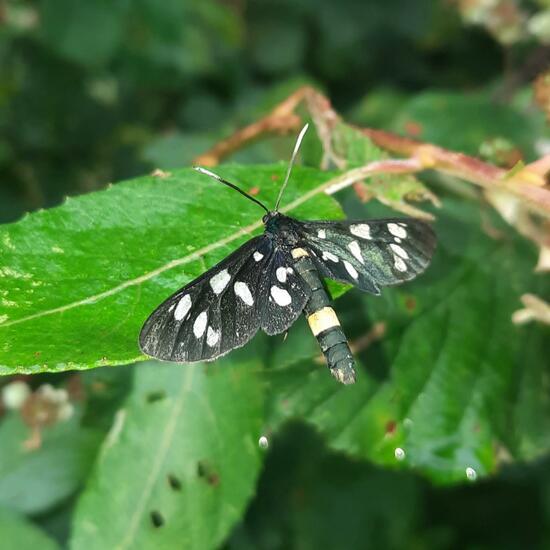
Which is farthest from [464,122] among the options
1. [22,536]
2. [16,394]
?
[22,536]

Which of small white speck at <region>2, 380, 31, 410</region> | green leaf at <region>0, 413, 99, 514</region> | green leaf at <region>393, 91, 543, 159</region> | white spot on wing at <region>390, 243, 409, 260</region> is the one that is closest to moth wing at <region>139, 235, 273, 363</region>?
white spot on wing at <region>390, 243, 409, 260</region>

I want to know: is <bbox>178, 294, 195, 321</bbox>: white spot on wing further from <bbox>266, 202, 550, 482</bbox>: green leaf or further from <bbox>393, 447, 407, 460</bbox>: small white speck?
<bbox>393, 447, 407, 460</bbox>: small white speck

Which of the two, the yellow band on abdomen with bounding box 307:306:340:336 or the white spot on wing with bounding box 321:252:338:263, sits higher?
the white spot on wing with bounding box 321:252:338:263

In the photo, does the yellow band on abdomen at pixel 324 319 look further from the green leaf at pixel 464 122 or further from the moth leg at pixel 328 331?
the green leaf at pixel 464 122

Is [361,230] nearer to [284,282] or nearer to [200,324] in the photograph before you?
[284,282]

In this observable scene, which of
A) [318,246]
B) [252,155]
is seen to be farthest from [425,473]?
[252,155]

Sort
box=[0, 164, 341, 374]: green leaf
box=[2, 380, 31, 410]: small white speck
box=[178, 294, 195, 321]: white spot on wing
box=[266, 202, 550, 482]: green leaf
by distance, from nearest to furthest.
Answer: box=[0, 164, 341, 374]: green leaf → box=[178, 294, 195, 321]: white spot on wing → box=[266, 202, 550, 482]: green leaf → box=[2, 380, 31, 410]: small white speck
